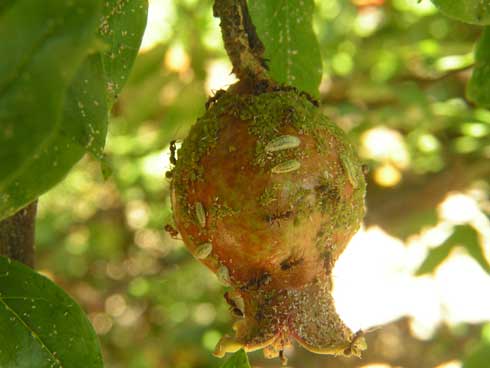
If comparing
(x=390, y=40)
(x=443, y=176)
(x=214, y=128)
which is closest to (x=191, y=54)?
(x=390, y=40)

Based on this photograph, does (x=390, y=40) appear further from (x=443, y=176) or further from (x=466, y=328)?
(x=466, y=328)

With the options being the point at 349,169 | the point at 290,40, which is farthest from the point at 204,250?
the point at 290,40

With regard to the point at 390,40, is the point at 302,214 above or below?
below

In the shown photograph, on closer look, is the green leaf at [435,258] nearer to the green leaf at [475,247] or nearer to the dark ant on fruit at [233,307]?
the green leaf at [475,247]

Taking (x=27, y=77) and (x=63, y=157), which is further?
(x=63, y=157)

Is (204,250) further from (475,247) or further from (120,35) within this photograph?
(475,247)

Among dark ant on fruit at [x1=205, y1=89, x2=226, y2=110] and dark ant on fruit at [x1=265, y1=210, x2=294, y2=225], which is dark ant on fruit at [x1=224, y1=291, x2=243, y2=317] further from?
dark ant on fruit at [x1=205, y1=89, x2=226, y2=110]

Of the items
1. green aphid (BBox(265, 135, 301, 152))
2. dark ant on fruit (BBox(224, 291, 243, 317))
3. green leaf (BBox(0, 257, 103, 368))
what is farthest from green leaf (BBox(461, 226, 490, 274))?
green leaf (BBox(0, 257, 103, 368))

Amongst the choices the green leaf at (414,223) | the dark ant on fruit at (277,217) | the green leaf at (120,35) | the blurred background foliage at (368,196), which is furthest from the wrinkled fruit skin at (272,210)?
the green leaf at (414,223)
